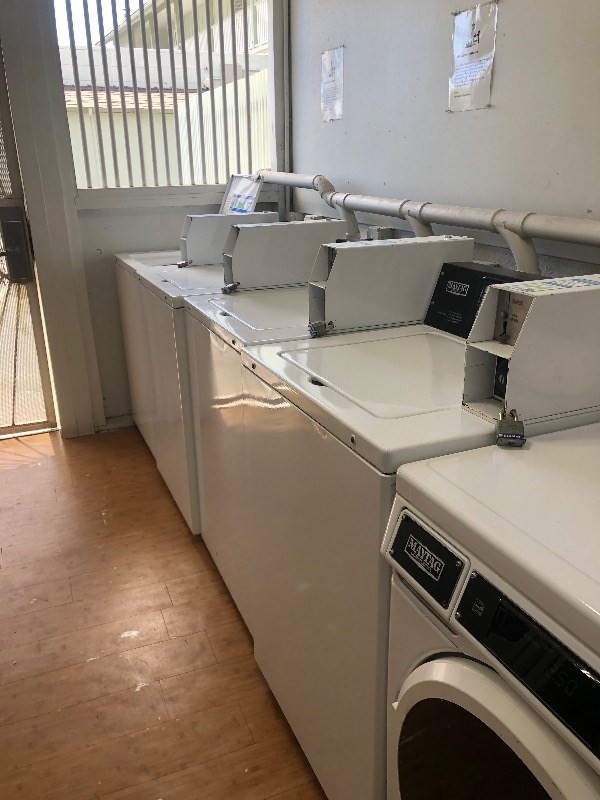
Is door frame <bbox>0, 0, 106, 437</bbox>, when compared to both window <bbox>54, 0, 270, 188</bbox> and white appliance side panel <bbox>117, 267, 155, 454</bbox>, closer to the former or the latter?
window <bbox>54, 0, 270, 188</bbox>

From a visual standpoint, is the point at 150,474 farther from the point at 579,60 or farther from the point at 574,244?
the point at 579,60

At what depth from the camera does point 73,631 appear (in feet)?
6.19

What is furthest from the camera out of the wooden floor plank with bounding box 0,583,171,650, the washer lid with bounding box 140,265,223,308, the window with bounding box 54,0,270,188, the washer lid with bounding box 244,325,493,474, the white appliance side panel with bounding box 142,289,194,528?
the window with bounding box 54,0,270,188

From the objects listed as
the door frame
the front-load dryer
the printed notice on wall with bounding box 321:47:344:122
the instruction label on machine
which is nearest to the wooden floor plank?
the front-load dryer

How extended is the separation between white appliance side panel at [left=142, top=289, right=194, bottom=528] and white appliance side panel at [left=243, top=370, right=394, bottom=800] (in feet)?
2.29

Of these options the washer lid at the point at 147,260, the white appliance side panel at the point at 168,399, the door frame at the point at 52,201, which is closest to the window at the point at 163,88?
the door frame at the point at 52,201

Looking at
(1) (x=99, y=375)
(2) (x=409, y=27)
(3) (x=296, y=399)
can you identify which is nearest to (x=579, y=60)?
(2) (x=409, y=27)

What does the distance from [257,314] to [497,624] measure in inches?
47.9

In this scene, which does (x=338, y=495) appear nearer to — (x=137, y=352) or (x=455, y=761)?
(x=455, y=761)

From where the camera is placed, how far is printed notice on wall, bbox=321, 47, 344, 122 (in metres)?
2.42

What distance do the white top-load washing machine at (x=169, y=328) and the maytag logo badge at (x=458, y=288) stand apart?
0.84 metres

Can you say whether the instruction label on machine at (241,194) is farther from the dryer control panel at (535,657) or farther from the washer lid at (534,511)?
the dryer control panel at (535,657)

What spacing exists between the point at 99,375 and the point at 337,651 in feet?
7.96

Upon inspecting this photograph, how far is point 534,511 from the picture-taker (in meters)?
0.79
